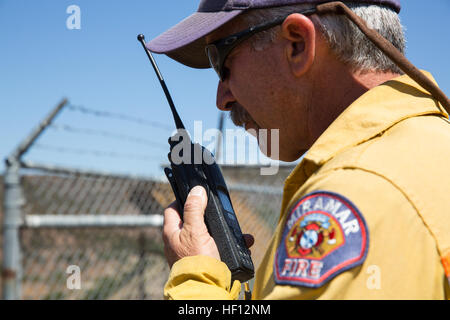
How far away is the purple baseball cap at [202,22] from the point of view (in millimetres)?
1492

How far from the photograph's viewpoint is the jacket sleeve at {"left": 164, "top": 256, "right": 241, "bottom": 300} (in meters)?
1.25

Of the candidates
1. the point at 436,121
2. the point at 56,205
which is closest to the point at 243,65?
the point at 436,121

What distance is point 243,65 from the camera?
5.26 ft

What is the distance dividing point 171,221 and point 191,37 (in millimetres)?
580

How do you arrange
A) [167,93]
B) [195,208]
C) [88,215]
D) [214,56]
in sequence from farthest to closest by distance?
[88,215], [167,93], [214,56], [195,208]

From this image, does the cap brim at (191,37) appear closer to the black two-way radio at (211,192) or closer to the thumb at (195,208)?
the black two-way radio at (211,192)

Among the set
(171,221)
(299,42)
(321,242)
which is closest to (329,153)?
(321,242)

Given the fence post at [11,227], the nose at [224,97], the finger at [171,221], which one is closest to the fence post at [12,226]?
the fence post at [11,227]

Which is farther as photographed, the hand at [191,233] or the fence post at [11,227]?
the fence post at [11,227]

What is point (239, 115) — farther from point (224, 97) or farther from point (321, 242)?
point (321, 242)

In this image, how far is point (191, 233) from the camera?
149 cm

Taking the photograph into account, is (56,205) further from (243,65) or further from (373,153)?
(373,153)

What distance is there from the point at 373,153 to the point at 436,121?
0.95 ft

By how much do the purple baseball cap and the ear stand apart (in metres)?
0.07
